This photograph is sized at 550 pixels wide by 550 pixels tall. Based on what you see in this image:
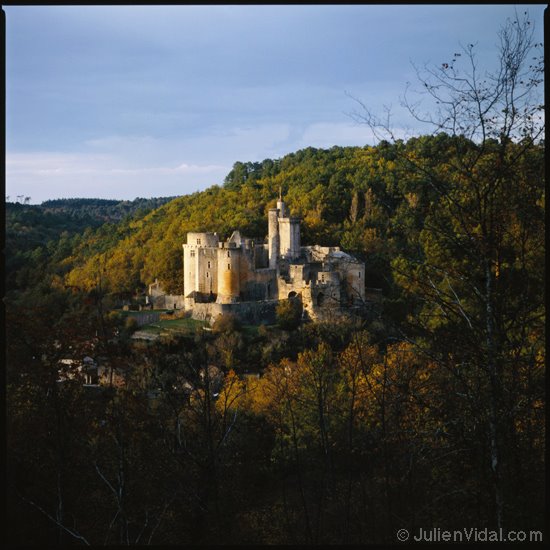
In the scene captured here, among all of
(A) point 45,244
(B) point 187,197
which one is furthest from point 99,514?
(B) point 187,197

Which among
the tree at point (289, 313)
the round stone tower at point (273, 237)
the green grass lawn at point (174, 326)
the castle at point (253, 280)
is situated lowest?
the green grass lawn at point (174, 326)

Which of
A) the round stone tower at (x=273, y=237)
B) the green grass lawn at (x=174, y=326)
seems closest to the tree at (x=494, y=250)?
the green grass lawn at (x=174, y=326)

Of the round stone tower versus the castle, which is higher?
the round stone tower

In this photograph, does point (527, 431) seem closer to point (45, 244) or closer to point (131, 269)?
point (45, 244)

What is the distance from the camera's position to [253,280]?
26.9 m

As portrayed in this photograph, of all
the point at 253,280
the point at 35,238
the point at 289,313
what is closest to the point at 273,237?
the point at 253,280

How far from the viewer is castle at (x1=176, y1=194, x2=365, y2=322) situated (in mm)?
25422

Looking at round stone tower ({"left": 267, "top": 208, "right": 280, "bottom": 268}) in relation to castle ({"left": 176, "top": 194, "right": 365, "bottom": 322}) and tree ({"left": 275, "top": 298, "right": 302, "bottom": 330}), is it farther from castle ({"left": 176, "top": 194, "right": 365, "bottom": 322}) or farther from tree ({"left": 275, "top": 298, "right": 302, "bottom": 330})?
tree ({"left": 275, "top": 298, "right": 302, "bottom": 330})

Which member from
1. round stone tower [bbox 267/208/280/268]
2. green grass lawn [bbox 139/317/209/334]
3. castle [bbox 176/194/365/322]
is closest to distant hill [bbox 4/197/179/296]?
green grass lawn [bbox 139/317/209/334]

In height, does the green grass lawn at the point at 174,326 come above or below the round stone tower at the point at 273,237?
below

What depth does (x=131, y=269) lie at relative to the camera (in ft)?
108

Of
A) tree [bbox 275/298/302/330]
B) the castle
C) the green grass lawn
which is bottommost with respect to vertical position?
the green grass lawn

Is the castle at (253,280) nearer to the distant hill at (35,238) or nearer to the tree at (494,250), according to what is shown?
the distant hill at (35,238)

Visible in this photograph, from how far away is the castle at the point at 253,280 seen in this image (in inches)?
1001
